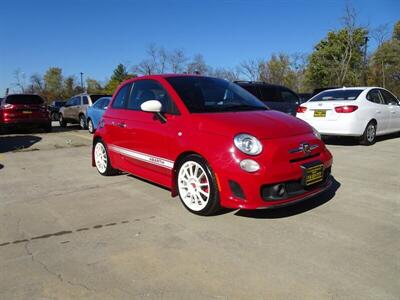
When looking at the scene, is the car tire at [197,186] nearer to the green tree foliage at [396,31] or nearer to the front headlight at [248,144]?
the front headlight at [248,144]

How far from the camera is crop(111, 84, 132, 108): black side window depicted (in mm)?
5970

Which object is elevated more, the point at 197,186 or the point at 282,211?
the point at 197,186

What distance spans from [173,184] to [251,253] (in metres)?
1.58

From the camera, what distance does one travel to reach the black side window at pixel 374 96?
32.2 ft

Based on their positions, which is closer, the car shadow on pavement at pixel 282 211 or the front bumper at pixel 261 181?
the front bumper at pixel 261 181

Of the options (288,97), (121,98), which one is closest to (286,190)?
(121,98)

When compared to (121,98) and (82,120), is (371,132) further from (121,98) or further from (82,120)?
(82,120)

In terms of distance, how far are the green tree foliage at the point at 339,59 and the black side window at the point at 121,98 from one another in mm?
34149

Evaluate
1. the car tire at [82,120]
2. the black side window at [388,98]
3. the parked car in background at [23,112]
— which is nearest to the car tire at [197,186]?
the black side window at [388,98]

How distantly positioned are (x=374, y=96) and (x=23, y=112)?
11793mm

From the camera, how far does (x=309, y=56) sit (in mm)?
42500

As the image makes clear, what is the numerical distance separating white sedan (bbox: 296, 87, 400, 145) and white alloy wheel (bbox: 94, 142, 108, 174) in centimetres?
546

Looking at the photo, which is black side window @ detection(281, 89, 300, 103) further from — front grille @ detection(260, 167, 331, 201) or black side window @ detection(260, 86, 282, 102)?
front grille @ detection(260, 167, 331, 201)

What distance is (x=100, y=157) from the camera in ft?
22.0
